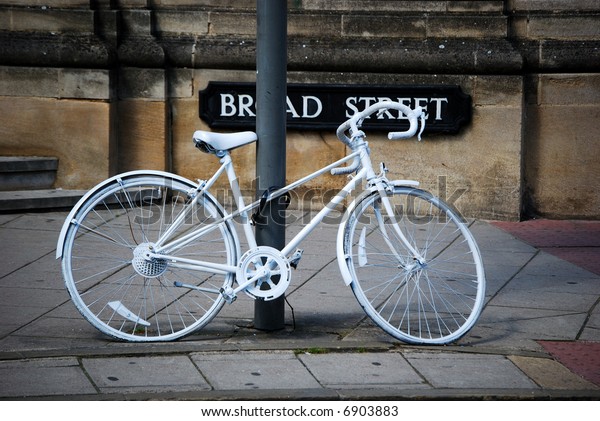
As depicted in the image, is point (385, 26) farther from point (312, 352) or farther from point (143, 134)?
point (312, 352)

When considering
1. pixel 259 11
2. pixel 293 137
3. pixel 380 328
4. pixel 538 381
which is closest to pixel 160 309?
pixel 380 328

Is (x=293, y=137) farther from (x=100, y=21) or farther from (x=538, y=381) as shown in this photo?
(x=538, y=381)

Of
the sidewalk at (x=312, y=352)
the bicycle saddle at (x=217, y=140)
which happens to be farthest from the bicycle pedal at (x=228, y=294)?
the bicycle saddle at (x=217, y=140)

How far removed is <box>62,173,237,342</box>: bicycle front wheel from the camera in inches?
228

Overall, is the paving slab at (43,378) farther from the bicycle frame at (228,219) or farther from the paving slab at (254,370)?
the bicycle frame at (228,219)

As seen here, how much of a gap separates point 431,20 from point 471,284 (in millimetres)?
3135

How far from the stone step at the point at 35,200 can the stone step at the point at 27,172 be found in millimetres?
70

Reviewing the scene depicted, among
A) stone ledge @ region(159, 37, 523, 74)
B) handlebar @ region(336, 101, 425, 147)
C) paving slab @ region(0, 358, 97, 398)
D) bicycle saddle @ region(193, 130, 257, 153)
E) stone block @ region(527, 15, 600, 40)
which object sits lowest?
paving slab @ region(0, 358, 97, 398)

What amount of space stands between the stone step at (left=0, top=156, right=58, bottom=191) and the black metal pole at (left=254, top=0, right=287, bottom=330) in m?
4.02

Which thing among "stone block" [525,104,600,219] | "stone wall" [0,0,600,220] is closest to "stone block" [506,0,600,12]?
"stone wall" [0,0,600,220]

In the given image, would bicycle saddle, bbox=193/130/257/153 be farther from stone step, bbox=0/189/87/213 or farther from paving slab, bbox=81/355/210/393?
stone step, bbox=0/189/87/213

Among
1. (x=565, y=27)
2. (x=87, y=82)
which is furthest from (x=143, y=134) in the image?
(x=565, y=27)

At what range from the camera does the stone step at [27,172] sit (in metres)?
9.39

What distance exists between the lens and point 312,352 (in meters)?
5.66
